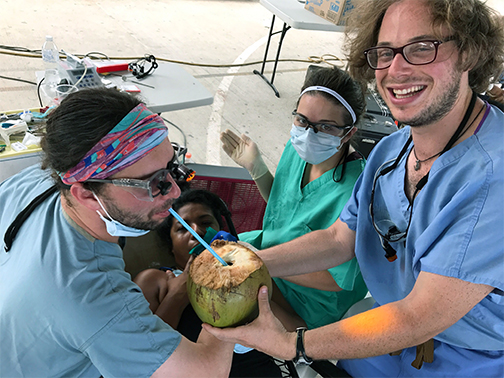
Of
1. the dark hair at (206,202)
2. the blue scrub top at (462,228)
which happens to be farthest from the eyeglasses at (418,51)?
the dark hair at (206,202)

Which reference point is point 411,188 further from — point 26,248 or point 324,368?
point 26,248

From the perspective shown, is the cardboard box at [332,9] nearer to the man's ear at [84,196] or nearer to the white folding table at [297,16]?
the white folding table at [297,16]

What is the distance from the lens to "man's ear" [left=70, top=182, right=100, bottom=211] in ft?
3.89

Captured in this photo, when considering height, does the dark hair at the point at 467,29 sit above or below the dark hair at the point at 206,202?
above

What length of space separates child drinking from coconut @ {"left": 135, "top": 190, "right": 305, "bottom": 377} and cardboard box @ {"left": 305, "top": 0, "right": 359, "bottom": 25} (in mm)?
3152

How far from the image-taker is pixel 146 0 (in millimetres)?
7188

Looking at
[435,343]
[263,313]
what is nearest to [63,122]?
[263,313]

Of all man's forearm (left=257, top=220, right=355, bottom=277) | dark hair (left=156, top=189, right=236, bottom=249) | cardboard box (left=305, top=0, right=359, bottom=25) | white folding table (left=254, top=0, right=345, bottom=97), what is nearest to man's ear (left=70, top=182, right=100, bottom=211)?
man's forearm (left=257, top=220, right=355, bottom=277)

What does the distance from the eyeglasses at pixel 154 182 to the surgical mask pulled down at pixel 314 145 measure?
27.7 inches

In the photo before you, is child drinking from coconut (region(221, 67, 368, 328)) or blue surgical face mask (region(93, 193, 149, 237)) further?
child drinking from coconut (region(221, 67, 368, 328))

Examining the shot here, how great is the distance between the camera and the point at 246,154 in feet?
7.61

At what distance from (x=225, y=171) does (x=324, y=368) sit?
1.26 meters

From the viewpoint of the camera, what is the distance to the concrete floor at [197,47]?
4297 mm

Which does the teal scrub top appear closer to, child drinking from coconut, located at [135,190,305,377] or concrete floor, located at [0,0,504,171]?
child drinking from coconut, located at [135,190,305,377]
